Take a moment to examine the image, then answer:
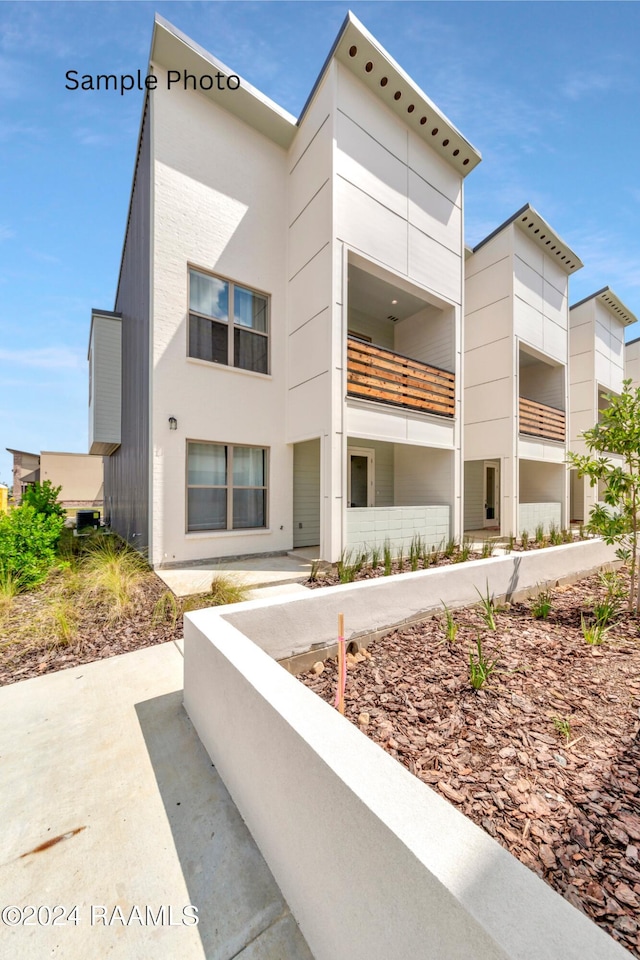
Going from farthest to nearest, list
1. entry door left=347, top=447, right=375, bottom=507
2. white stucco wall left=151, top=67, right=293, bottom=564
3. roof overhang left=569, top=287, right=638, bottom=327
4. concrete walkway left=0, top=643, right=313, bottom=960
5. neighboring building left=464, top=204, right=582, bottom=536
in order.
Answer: roof overhang left=569, top=287, right=638, bottom=327 → neighboring building left=464, top=204, right=582, bottom=536 → entry door left=347, top=447, right=375, bottom=507 → white stucco wall left=151, top=67, right=293, bottom=564 → concrete walkway left=0, top=643, right=313, bottom=960

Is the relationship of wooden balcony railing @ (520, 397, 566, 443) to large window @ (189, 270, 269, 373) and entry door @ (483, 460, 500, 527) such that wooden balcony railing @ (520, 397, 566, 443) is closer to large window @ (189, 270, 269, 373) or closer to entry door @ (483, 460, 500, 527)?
entry door @ (483, 460, 500, 527)

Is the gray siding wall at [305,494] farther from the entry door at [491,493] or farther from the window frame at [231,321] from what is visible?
the entry door at [491,493]

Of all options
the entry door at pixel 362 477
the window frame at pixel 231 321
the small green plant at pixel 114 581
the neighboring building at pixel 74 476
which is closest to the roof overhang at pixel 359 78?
the window frame at pixel 231 321

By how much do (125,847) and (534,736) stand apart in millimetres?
2284

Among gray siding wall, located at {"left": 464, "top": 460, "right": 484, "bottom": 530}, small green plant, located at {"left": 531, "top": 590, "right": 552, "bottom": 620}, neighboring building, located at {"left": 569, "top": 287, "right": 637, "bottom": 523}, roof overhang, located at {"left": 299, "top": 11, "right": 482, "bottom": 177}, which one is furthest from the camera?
neighboring building, located at {"left": 569, "top": 287, "right": 637, "bottom": 523}

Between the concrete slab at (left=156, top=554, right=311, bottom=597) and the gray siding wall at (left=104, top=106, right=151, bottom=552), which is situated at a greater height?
the gray siding wall at (left=104, top=106, right=151, bottom=552)

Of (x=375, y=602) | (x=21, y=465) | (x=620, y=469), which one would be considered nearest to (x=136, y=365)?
(x=375, y=602)

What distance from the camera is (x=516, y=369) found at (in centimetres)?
1025

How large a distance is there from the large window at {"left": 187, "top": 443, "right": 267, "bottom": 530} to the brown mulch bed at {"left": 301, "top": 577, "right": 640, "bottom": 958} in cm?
458

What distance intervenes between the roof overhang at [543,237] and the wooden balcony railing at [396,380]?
5.57 metres

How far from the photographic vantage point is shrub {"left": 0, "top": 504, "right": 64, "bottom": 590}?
501cm

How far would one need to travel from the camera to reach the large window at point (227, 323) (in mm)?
7086

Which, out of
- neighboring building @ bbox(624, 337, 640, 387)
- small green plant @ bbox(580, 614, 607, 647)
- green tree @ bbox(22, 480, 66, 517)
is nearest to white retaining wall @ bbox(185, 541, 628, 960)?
small green plant @ bbox(580, 614, 607, 647)

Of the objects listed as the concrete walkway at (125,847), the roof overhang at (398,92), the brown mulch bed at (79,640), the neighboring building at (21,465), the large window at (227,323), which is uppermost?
the roof overhang at (398,92)
